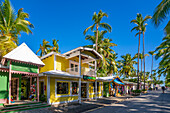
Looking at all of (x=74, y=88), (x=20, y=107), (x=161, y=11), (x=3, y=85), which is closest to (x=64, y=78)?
(x=74, y=88)

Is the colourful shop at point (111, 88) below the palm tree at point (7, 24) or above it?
below

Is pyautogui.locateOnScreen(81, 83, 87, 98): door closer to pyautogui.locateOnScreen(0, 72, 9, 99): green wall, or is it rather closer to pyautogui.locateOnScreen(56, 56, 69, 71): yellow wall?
pyautogui.locateOnScreen(56, 56, 69, 71): yellow wall

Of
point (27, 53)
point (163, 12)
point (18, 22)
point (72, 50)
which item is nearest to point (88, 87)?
point (72, 50)

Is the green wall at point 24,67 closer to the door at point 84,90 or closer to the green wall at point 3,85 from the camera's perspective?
the green wall at point 3,85

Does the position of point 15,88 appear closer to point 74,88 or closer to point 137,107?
point 74,88

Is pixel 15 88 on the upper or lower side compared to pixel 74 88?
upper

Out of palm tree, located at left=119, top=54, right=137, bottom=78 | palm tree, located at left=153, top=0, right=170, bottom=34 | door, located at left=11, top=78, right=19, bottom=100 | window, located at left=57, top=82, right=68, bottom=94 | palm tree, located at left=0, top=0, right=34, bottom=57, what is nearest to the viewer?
palm tree, located at left=153, top=0, right=170, bottom=34

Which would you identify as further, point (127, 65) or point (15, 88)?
point (127, 65)

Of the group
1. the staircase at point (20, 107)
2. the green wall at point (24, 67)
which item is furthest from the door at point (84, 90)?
the green wall at point (24, 67)

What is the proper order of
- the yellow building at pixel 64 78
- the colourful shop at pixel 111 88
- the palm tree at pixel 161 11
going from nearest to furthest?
the palm tree at pixel 161 11
the yellow building at pixel 64 78
the colourful shop at pixel 111 88

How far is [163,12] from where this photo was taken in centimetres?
972

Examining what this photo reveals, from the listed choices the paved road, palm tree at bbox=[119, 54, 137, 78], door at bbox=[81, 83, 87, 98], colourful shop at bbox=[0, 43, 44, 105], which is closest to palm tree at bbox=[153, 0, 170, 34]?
the paved road

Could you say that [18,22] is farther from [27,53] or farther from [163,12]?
[163,12]

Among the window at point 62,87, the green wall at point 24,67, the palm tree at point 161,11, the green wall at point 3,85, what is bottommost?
the window at point 62,87
